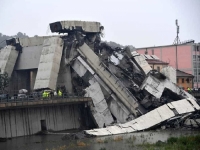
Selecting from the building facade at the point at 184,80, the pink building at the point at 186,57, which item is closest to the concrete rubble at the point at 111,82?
the building facade at the point at 184,80

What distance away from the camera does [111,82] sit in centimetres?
4478

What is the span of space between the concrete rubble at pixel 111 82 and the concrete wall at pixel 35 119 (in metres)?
2.62

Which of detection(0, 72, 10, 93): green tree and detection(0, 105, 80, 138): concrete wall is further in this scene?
detection(0, 72, 10, 93): green tree

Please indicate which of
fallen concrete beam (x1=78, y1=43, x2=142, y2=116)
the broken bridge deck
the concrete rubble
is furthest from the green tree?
Result: the broken bridge deck

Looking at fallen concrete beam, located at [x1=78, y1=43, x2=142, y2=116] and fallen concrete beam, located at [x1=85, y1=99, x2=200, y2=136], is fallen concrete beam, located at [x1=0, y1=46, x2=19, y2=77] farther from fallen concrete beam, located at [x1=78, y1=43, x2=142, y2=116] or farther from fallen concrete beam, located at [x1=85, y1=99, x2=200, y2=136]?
fallen concrete beam, located at [x1=85, y1=99, x2=200, y2=136]

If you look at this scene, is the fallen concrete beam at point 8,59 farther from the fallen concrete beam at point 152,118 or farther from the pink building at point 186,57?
the pink building at point 186,57

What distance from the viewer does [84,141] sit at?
32.5 metres

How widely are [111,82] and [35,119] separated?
10216mm

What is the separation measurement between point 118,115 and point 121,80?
5.48 metres

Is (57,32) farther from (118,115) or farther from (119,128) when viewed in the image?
(119,128)

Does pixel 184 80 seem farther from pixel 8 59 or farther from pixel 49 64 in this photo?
pixel 8 59

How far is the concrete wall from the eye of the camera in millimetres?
36719

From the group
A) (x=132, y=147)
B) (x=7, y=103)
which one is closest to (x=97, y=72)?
(x=7, y=103)

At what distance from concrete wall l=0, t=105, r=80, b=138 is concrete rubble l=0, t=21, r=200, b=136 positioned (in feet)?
8.60
